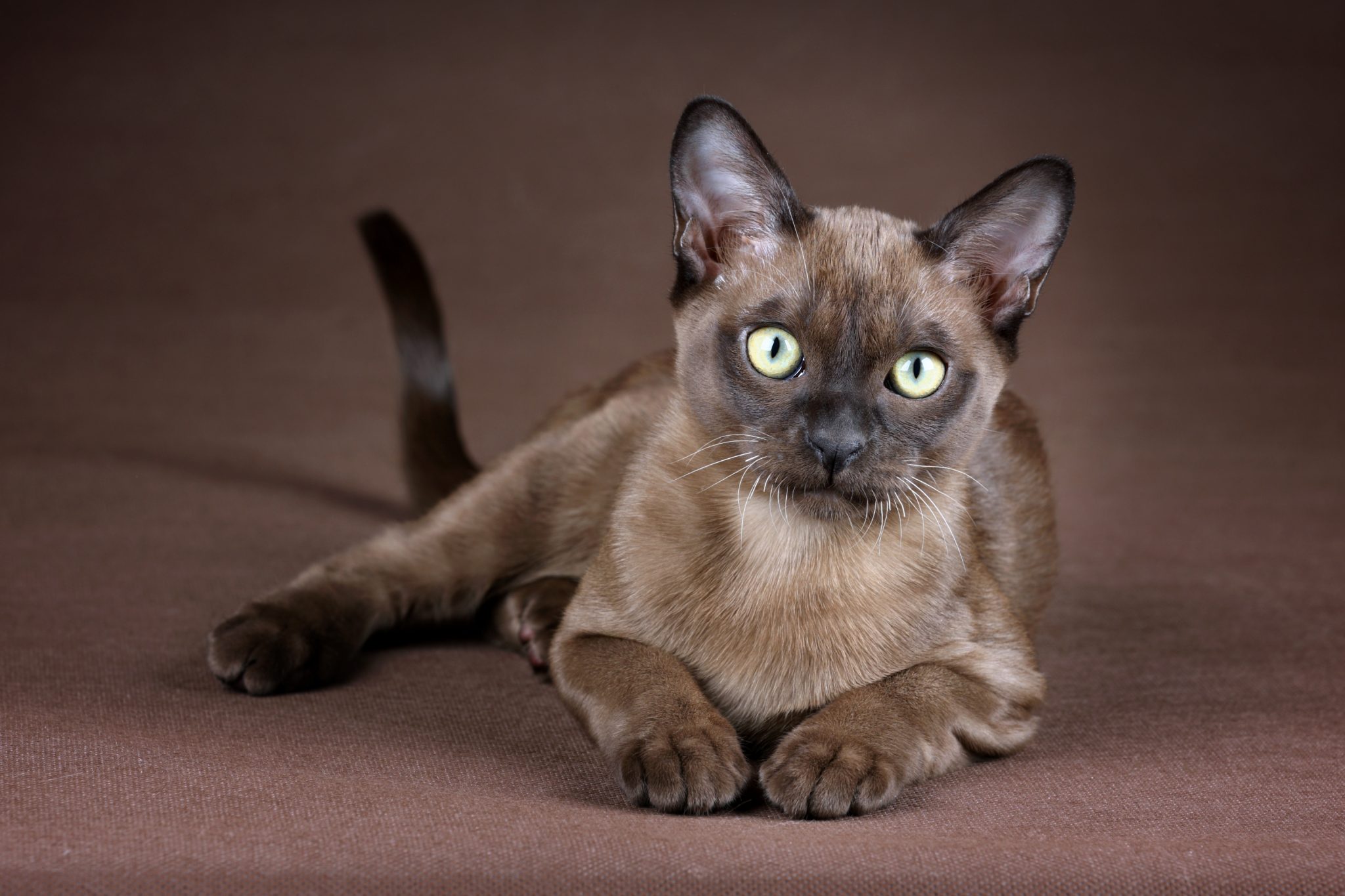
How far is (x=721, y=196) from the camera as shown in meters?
1.63

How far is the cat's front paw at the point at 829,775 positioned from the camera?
1359mm

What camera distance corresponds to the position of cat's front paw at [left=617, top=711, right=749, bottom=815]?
1.35 meters

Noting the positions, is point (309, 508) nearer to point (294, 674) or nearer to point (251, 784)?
point (294, 674)

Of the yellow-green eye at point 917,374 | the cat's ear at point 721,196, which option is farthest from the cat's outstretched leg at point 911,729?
the cat's ear at point 721,196

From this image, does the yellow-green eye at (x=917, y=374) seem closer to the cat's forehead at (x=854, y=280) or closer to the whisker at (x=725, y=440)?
the cat's forehead at (x=854, y=280)

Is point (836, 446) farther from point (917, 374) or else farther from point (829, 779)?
point (829, 779)

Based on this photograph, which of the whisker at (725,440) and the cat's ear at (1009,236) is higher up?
the cat's ear at (1009,236)

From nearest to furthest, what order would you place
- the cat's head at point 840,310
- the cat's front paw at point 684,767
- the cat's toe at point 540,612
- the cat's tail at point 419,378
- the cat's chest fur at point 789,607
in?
1. the cat's front paw at point 684,767
2. the cat's head at point 840,310
3. the cat's chest fur at point 789,607
4. the cat's toe at point 540,612
5. the cat's tail at point 419,378

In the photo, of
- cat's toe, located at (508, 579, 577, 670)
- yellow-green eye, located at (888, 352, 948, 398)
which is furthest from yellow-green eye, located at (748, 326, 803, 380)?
cat's toe, located at (508, 579, 577, 670)

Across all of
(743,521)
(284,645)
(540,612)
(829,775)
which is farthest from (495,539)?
(829,775)

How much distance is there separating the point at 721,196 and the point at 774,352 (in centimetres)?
24

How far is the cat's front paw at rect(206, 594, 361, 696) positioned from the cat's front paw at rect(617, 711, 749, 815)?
21.2 inches

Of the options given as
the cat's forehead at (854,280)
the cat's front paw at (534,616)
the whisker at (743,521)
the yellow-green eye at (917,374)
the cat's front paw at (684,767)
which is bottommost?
the cat's front paw at (534,616)

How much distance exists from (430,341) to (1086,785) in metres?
1.32
